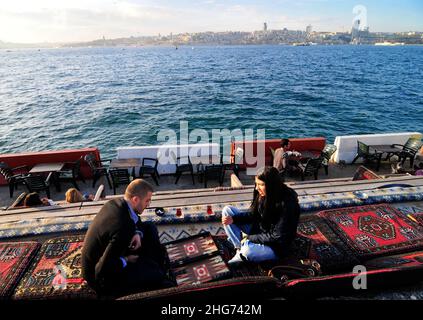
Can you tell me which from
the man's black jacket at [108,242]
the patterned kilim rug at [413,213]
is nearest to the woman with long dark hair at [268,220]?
the man's black jacket at [108,242]

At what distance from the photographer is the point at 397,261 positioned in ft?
12.9

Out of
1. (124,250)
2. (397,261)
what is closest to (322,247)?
(397,261)

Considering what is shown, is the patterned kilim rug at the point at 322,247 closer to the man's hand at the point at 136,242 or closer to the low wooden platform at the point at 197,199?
the low wooden platform at the point at 197,199

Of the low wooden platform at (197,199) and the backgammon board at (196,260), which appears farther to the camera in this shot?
the low wooden platform at (197,199)

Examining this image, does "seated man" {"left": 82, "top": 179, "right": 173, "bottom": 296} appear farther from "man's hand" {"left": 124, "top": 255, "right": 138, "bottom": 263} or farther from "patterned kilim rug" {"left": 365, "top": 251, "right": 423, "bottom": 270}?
"patterned kilim rug" {"left": 365, "top": 251, "right": 423, "bottom": 270}

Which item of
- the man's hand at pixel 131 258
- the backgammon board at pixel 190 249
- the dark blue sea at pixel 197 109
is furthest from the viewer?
the dark blue sea at pixel 197 109

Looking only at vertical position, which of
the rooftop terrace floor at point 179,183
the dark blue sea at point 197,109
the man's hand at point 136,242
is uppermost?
the man's hand at point 136,242

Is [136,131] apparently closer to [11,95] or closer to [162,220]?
[162,220]

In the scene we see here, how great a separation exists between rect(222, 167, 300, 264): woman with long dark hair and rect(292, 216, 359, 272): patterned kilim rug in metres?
0.50

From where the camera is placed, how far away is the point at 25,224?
5004mm

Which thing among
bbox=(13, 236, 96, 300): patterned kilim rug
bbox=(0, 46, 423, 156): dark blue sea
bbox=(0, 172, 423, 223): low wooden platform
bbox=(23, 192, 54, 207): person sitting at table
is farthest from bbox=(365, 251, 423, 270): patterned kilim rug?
bbox=(0, 46, 423, 156): dark blue sea

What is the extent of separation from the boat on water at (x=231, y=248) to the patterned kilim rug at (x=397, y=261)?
11 mm

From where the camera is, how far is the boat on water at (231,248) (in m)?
3.11

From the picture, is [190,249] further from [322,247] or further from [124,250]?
[322,247]
